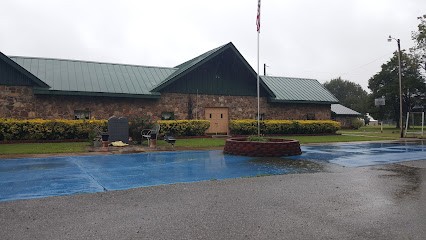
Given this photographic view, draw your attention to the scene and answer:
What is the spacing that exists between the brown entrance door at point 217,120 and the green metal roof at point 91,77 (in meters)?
4.72

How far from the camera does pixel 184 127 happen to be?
22.0 m

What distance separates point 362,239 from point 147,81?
2140cm

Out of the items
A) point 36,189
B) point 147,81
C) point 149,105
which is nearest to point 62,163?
point 36,189

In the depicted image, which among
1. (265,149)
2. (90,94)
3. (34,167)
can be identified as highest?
(90,94)

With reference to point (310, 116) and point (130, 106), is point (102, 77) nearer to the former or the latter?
point (130, 106)

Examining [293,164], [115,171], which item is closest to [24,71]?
[115,171]

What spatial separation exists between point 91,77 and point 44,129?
226 inches

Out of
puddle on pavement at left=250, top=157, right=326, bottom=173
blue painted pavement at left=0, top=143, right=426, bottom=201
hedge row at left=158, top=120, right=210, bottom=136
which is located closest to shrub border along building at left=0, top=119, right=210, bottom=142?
hedge row at left=158, top=120, right=210, bottom=136

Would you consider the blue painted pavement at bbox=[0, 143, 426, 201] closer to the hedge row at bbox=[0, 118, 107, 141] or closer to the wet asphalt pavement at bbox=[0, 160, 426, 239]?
the wet asphalt pavement at bbox=[0, 160, 426, 239]

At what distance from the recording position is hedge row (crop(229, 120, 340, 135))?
24.6m

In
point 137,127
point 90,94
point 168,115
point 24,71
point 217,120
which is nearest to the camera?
point 137,127

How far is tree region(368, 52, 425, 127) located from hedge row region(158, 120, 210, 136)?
3931 cm

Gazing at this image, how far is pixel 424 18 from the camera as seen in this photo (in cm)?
4141

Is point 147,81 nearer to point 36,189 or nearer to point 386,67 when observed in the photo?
point 36,189
